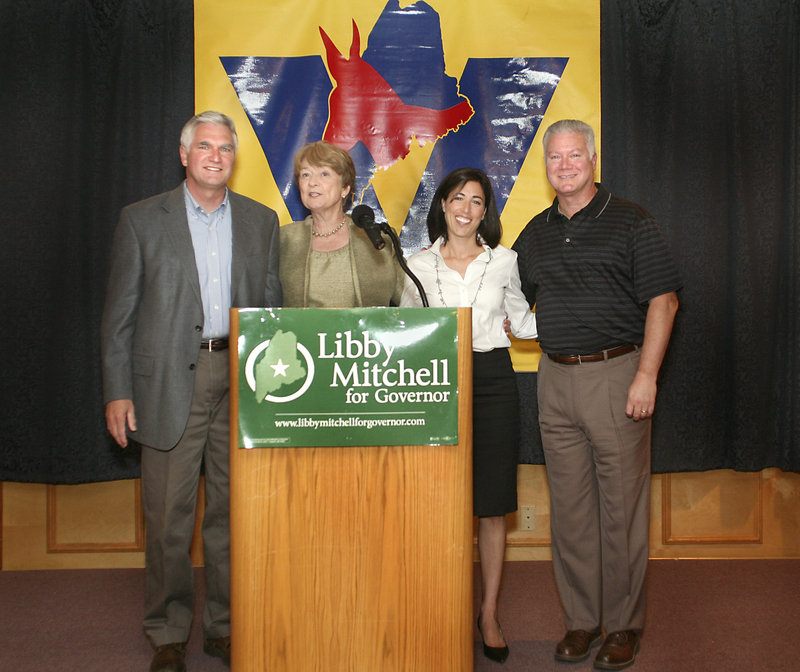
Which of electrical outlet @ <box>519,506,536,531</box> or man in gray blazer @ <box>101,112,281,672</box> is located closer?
man in gray blazer @ <box>101,112,281,672</box>

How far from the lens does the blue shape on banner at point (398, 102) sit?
10.6ft

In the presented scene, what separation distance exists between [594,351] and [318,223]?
1.09 meters

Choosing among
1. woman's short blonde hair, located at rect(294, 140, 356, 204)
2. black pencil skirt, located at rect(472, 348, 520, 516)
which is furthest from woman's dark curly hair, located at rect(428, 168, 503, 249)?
black pencil skirt, located at rect(472, 348, 520, 516)

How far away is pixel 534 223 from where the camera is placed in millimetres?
2652

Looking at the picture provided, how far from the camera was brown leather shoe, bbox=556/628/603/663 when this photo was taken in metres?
2.42

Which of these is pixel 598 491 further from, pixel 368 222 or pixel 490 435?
pixel 368 222

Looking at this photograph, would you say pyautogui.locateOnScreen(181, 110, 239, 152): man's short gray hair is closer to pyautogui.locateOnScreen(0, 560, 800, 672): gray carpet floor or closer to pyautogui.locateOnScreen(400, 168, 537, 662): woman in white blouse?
pyautogui.locateOnScreen(400, 168, 537, 662): woman in white blouse

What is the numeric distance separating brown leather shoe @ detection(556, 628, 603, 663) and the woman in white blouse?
0.65 feet

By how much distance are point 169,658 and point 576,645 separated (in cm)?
A: 142

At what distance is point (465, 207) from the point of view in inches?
98.7

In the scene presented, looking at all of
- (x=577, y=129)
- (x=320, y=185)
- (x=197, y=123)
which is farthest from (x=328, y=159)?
(x=577, y=129)

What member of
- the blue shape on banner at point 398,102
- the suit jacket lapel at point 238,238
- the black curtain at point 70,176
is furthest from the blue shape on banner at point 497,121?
the black curtain at point 70,176

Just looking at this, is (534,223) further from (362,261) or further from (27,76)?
(27,76)

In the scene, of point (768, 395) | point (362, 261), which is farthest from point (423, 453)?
point (768, 395)
